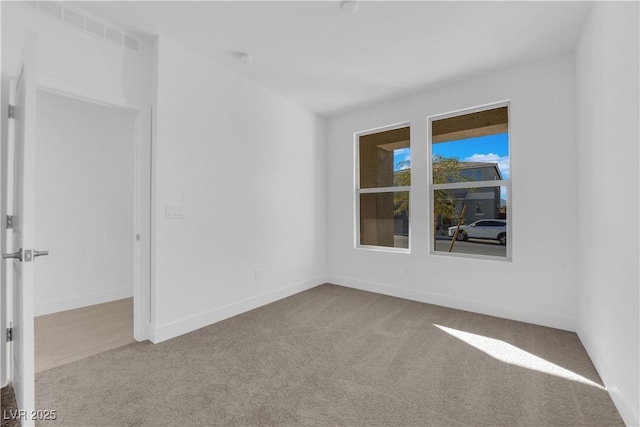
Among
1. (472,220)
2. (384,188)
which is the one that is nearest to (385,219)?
(384,188)

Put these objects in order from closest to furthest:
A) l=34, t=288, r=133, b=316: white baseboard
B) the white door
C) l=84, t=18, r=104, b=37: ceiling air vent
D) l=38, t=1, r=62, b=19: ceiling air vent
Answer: the white door < l=38, t=1, r=62, b=19: ceiling air vent < l=84, t=18, r=104, b=37: ceiling air vent < l=34, t=288, r=133, b=316: white baseboard

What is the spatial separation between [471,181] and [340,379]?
111 inches

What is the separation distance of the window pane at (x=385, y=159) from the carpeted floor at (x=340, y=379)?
2119 millimetres

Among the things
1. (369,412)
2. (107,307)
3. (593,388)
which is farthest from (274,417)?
(107,307)

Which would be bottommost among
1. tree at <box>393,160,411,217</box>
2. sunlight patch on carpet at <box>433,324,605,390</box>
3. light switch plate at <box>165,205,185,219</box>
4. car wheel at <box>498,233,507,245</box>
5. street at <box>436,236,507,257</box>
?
sunlight patch on carpet at <box>433,324,605,390</box>

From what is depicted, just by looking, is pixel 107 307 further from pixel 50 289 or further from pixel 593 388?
pixel 593 388

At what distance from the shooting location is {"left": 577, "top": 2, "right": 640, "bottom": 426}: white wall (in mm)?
1571

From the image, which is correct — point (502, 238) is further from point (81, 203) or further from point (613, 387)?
point (81, 203)

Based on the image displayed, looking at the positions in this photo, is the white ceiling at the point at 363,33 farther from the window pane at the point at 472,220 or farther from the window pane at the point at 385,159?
the window pane at the point at 472,220

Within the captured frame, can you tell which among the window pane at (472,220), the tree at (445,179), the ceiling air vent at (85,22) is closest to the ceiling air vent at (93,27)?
the ceiling air vent at (85,22)

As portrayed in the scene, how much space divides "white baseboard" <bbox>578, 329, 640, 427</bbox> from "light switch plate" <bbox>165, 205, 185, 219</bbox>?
3.44 meters

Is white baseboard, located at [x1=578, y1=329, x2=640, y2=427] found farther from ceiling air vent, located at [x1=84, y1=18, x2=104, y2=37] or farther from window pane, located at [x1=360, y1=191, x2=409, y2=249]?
ceiling air vent, located at [x1=84, y1=18, x2=104, y2=37]

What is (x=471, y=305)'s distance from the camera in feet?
11.4

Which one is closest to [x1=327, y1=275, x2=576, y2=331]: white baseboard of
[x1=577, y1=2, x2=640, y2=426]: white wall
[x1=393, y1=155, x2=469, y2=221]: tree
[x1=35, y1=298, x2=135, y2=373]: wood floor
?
[x1=577, y1=2, x2=640, y2=426]: white wall
